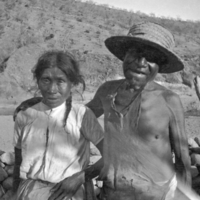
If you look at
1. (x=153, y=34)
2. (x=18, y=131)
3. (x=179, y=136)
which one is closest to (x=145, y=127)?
(x=179, y=136)

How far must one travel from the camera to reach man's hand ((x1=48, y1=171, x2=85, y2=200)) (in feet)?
4.74

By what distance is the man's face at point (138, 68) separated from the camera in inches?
51.2

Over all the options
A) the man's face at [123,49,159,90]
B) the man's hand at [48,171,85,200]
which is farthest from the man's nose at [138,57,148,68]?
the man's hand at [48,171,85,200]

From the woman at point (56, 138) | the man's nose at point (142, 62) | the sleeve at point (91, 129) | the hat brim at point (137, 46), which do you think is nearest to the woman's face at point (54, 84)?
the woman at point (56, 138)

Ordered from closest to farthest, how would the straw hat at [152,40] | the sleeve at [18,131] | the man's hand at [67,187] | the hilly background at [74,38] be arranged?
the straw hat at [152,40] → the man's hand at [67,187] → the sleeve at [18,131] → the hilly background at [74,38]

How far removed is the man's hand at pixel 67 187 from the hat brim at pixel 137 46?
0.54 meters

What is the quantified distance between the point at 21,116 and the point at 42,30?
8.68 feet

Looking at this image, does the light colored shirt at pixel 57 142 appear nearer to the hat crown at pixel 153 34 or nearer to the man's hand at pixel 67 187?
the man's hand at pixel 67 187

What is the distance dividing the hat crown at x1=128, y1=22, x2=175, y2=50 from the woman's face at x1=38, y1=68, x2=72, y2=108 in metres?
0.35

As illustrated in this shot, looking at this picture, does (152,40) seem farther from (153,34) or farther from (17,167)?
(17,167)

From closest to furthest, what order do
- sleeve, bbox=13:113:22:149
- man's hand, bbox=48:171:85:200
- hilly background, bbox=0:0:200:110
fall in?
man's hand, bbox=48:171:85:200, sleeve, bbox=13:113:22:149, hilly background, bbox=0:0:200:110

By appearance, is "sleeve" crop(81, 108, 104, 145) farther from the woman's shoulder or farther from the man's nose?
the man's nose

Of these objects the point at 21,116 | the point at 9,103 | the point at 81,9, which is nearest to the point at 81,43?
the point at 81,9

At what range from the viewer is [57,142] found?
1519 mm
